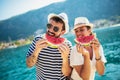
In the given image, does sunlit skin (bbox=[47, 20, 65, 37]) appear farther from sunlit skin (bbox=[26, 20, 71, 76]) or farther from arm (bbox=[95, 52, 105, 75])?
arm (bbox=[95, 52, 105, 75])

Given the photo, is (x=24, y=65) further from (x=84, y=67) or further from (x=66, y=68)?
(x=84, y=67)

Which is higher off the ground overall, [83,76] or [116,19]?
[116,19]

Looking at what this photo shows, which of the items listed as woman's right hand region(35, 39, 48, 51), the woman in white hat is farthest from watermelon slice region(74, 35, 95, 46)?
woman's right hand region(35, 39, 48, 51)

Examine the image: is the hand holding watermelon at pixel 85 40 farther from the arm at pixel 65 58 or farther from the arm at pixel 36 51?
the arm at pixel 36 51

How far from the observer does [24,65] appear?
33344 mm

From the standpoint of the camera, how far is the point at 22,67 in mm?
32594

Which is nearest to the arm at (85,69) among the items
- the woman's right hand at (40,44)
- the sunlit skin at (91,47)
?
the sunlit skin at (91,47)

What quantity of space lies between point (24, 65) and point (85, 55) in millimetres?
31228

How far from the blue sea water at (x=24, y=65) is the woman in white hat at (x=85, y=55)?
14927mm

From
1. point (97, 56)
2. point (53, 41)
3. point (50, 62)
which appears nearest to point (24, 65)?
point (50, 62)

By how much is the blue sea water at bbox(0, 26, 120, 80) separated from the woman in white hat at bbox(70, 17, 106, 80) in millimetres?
14927

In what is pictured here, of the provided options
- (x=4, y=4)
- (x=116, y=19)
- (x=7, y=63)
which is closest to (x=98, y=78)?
(x=4, y=4)

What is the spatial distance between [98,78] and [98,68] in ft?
54.4

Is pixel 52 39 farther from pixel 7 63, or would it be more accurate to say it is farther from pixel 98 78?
pixel 7 63
